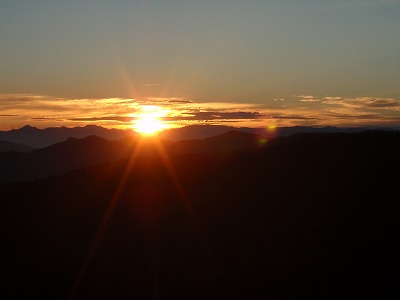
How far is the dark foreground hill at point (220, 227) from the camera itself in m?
19.2

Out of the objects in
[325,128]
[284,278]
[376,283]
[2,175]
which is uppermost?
[325,128]

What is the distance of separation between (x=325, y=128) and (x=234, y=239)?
15170 cm

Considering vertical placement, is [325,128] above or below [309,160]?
above

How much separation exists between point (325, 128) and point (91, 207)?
149m

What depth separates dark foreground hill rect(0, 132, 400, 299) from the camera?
19219 mm

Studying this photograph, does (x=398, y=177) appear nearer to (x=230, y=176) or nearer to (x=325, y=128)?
(x=230, y=176)

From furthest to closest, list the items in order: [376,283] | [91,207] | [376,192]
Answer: [91,207], [376,192], [376,283]

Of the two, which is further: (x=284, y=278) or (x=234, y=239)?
(x=234, y=239)

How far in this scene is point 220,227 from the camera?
2411 centimetres

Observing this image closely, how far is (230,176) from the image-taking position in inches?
1152

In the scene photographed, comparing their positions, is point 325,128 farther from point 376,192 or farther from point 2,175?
point 376,192

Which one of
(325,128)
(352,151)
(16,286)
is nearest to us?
(16,286)

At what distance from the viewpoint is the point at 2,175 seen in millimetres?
83250

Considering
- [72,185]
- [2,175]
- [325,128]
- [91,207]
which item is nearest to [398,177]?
[91,207]
